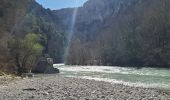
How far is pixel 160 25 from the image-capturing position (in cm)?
12950

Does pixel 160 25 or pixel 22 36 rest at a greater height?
pixel 160 25

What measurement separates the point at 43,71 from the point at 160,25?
2483 inches

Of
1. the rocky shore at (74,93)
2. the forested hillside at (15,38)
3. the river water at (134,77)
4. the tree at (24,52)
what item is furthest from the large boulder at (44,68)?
the rocky shore at (74,93)

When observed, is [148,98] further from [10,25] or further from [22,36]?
[22,36]

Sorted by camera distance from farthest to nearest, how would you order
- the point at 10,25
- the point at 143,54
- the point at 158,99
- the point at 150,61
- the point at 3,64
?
1. the point at 143,54
2. the point at 150,61
3. the point at 10,25
4. the point at 3,64
5. the point at 158,99

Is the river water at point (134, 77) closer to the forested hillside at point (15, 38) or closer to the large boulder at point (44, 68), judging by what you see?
the large boulder at point (44, 68)

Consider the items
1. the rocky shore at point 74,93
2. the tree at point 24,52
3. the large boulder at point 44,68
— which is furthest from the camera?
the large boulder at point 44,68

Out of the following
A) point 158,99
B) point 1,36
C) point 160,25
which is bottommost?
point 158,99

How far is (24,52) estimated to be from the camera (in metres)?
73.4

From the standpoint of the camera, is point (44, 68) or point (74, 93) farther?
point (44, 68)

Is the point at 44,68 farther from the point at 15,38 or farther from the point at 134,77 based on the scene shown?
the point at 134,77

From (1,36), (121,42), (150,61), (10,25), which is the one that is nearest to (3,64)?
(1,36)

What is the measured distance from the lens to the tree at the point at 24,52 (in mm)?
70500

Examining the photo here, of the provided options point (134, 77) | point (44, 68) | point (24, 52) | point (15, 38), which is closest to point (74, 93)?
point (134, 77)
